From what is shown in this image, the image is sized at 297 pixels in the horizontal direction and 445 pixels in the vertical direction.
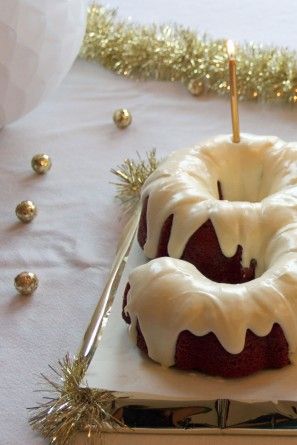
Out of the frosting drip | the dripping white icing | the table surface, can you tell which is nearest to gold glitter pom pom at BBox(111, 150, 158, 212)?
the table surface

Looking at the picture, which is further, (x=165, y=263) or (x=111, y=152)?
(x=111, y=152)

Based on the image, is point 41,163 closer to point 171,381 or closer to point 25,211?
point 25,211

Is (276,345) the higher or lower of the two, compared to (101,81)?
lower

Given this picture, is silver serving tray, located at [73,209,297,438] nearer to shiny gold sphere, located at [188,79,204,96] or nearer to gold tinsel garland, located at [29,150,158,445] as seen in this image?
gold tinsel garland, located at [29,150,158,445]

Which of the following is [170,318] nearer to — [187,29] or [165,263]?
[165,263]

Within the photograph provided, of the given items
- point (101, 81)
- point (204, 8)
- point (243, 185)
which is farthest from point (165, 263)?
point (204, 8)

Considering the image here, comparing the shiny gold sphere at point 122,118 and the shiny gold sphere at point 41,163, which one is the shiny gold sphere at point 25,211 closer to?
the shiny gold sphere at point 41,163

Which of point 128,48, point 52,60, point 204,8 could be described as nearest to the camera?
point 52,60

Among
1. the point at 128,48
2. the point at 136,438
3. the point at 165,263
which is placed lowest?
the point at 136,438
